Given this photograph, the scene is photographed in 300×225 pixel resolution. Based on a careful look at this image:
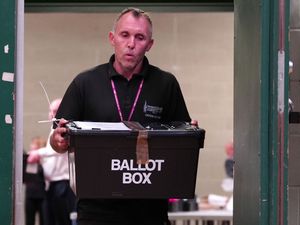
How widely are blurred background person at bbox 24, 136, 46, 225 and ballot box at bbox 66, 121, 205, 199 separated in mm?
5361

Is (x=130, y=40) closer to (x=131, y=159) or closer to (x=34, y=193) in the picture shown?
(x=131, y=159)

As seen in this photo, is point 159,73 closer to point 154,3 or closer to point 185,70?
point 154,3

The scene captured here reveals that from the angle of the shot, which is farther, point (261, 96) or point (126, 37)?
point (126, 37)

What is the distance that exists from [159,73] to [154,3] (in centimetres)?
190

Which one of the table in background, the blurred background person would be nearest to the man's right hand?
the table in background

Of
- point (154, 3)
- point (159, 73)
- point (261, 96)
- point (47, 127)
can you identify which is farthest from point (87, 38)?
point (261, 96)

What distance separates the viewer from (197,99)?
10.6 meters

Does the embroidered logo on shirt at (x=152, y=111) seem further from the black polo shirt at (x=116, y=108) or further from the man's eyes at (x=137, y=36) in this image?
the man's eyes at (x=137, y=36)

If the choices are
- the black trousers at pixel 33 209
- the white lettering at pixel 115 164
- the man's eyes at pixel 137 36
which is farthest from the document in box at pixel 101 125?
the black trousers at pixel 33 209

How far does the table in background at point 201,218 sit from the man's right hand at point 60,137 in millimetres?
3467

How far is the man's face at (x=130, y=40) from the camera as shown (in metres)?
3.61

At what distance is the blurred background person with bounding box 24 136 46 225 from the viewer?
342 inches

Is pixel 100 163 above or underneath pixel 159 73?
underneath

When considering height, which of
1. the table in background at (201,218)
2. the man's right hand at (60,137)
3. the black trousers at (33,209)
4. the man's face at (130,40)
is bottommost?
the black trousers at (33,209)
